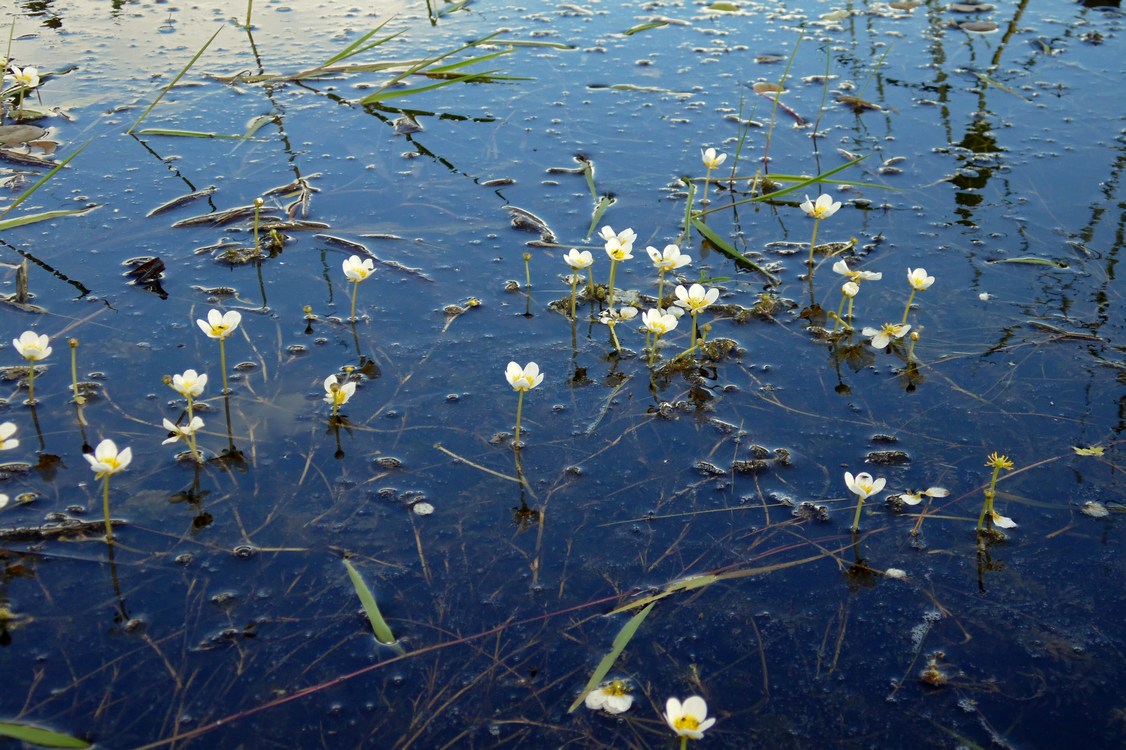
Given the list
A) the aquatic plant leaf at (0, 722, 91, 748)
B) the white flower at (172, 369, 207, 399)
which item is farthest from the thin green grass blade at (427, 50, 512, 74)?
the aquatic plant leaf at (0, 722, 91, 748)

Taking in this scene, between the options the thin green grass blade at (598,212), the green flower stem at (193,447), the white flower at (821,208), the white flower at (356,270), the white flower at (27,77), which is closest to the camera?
the green flower stem at (193,447)

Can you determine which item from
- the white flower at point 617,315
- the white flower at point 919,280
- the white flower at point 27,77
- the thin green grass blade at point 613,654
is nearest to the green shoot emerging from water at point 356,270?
the white flower at point 617,315

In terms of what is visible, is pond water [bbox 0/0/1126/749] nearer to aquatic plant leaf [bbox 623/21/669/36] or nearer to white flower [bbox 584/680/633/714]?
white flower [bbox 584/680/633/714]

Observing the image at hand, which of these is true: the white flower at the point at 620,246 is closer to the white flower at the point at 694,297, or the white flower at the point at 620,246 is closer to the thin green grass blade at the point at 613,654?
the white flower at the point at 694,297

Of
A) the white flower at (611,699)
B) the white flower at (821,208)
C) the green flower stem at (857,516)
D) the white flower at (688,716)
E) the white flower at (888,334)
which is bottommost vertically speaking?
the white flower at (611,699)

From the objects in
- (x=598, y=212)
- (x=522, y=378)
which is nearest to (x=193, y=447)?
(x=522, y=378)

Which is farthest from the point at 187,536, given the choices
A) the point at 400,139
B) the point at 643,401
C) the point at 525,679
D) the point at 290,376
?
the point at 400,139

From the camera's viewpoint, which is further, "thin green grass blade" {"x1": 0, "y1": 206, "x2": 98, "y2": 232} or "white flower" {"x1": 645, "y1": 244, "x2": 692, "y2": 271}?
"thin green grass blade" {"x1": 0, "y1": 206, "x2": 98, "y2": 232}
